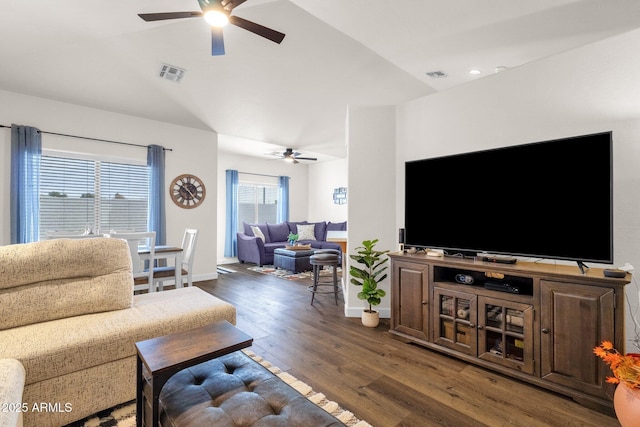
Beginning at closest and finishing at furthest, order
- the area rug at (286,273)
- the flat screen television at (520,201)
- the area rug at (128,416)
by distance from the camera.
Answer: the area rug at (128,416)
the flat screen television at (520,201)
the area rug at (286,273)

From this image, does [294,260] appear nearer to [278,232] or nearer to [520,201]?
[278,232]

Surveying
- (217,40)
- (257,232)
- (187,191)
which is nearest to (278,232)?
(257,232)

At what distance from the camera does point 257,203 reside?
8.41 metres

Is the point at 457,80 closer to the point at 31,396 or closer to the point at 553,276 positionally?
the point at 553,276

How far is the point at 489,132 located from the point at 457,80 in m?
0.92

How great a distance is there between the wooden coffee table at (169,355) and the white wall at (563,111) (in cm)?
216

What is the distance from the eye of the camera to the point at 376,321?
317 cm

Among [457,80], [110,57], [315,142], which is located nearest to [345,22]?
[457,80]

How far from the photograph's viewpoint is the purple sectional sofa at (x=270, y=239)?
675 centimetres

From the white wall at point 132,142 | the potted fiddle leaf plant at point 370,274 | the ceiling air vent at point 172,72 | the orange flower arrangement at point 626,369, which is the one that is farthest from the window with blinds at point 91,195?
the orange flower arrangement at point 626,369

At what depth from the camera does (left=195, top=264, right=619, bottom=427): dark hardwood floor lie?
1.75 m

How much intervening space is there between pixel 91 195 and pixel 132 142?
3.29 feet

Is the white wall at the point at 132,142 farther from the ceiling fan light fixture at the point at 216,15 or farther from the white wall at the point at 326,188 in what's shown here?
the white wall at the point at 326,188

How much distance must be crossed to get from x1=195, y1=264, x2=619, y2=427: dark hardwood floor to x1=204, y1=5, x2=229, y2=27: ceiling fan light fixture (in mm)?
2656
